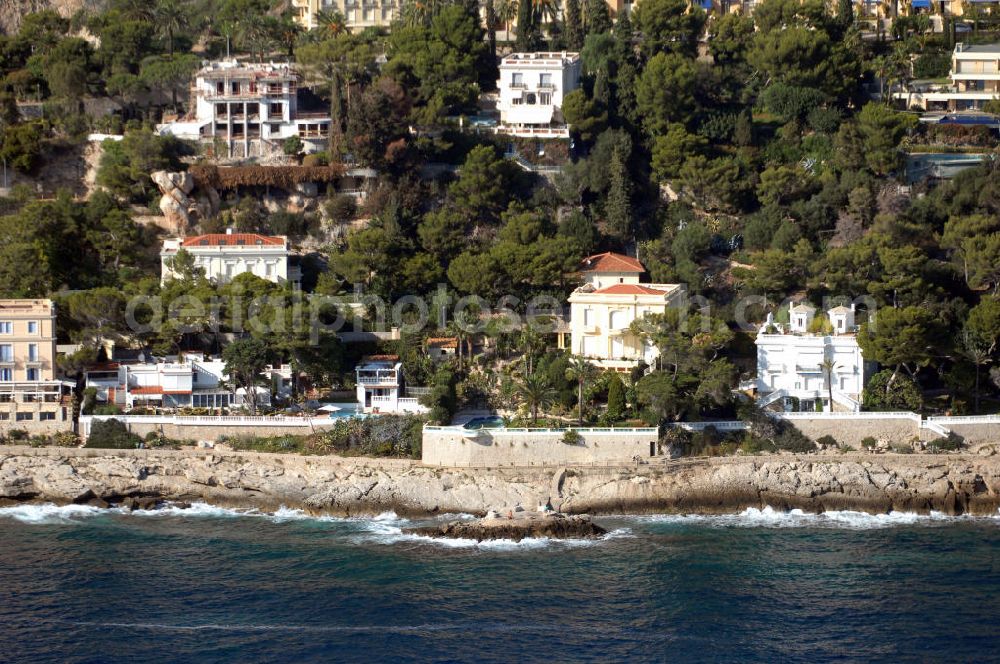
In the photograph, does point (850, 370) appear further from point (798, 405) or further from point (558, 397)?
point (558, 397)

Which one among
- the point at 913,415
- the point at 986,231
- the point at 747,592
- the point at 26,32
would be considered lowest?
the point at 747,592

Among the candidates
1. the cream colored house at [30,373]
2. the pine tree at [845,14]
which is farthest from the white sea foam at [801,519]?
the pine tree at [845,14]

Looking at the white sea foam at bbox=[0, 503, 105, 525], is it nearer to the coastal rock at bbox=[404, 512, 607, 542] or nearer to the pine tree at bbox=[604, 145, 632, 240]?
the coastal rock at bbox=[404, 512, 607, 542]

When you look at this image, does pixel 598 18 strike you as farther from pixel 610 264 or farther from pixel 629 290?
pixel 629 290

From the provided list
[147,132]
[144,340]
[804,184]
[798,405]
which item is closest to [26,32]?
[147,132]

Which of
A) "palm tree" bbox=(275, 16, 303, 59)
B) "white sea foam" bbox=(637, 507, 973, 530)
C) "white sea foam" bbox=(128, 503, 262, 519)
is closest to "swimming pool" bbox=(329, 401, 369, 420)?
"white sea foam" bbox=(128, 503, 262, 519)

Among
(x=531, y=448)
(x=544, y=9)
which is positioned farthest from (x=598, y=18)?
(x=531, y=448)
